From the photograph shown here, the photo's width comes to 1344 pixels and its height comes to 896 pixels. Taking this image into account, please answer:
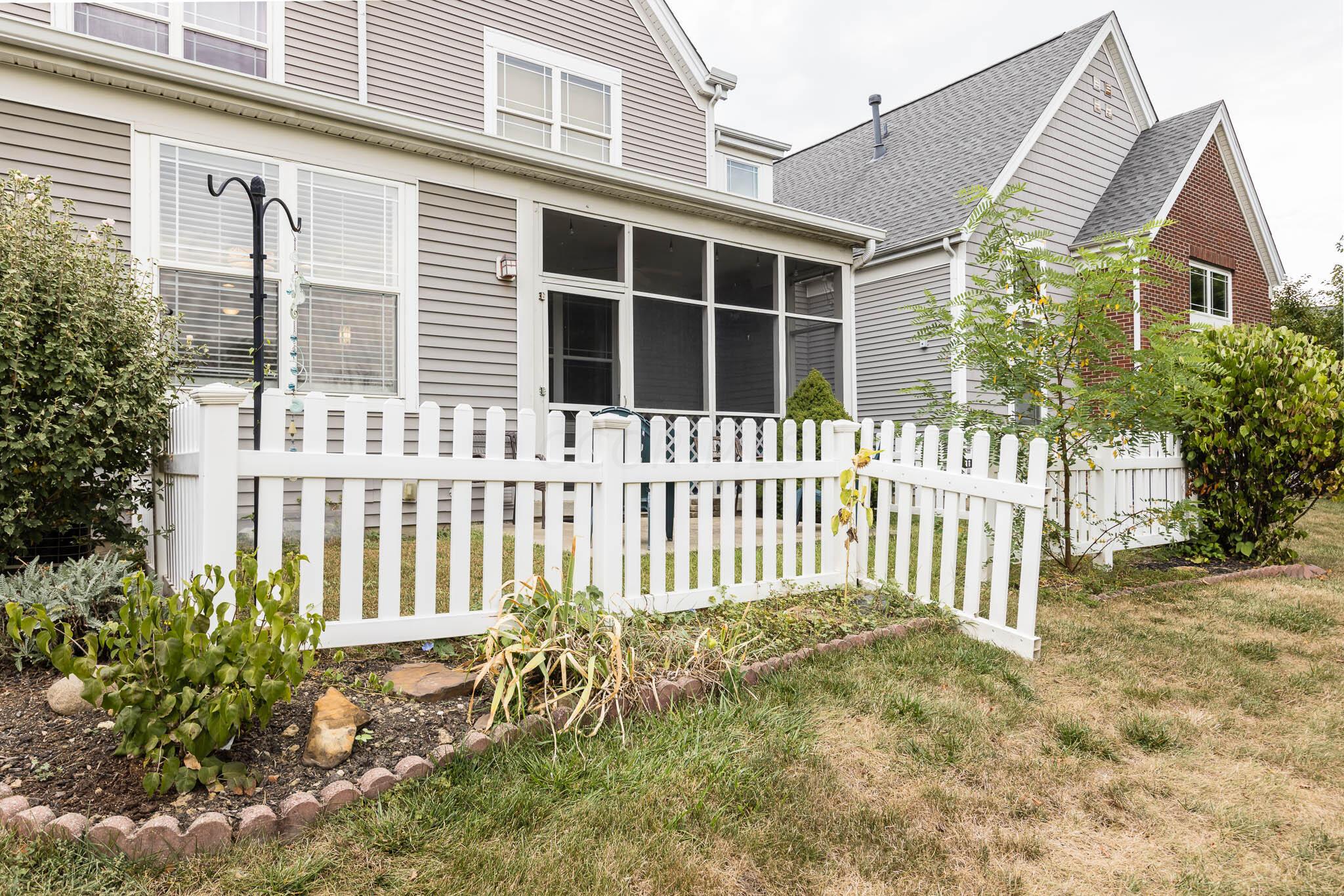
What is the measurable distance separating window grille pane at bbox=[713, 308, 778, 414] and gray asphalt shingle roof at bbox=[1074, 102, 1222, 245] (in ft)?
19.1

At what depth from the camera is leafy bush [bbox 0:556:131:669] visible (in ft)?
8.58

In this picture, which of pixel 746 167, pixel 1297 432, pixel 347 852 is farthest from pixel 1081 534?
pixel 746 167

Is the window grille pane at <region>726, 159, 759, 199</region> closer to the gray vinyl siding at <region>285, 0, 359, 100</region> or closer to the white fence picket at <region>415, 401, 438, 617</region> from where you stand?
the gray vinyl siding at <region>285, 0, 359, 100</region>

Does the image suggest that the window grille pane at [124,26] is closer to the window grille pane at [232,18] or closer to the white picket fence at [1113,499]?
the window grille pane at [232,18]

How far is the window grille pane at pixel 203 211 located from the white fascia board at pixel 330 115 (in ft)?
1.37

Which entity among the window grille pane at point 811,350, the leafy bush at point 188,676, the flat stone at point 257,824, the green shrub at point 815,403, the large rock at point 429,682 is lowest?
the flat stone at point 257,824

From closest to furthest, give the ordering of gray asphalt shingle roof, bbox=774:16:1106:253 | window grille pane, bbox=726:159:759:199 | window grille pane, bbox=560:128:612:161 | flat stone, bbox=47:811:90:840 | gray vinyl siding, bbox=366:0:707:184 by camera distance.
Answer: flat stone, bbox=47:811:90:840
gray vinyl siding, bbox=366:0:707:184
window grille pane, bbox=560:128:612:161
gray asphalt shingle roof, bbox=774:16:1106:253
window grille pane, bbox=726:159:759:199

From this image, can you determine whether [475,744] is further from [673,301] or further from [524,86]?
[524,86]

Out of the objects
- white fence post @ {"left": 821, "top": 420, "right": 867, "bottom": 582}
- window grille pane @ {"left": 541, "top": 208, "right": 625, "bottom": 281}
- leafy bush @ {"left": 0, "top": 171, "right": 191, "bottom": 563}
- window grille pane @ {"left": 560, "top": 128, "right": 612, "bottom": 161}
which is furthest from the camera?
window grille pane @ {"left": 560, "top": 128, "right": 612, "bottom": 161}

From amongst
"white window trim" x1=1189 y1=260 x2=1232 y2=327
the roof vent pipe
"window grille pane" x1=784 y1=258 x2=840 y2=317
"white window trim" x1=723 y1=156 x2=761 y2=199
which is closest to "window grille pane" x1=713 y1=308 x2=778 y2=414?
"window grille pane" x1=784 y1=258 x2=840 y2=317

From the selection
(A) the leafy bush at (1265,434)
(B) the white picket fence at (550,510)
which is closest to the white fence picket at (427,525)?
(B) the white picket fence at (550,510)

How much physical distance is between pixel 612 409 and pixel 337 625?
3.76 m

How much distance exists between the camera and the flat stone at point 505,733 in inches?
88.4

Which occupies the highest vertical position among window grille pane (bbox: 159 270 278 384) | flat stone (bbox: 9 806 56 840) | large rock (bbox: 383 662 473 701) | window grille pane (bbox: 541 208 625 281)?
window grille pane (bbox: 541 208 625 281)
